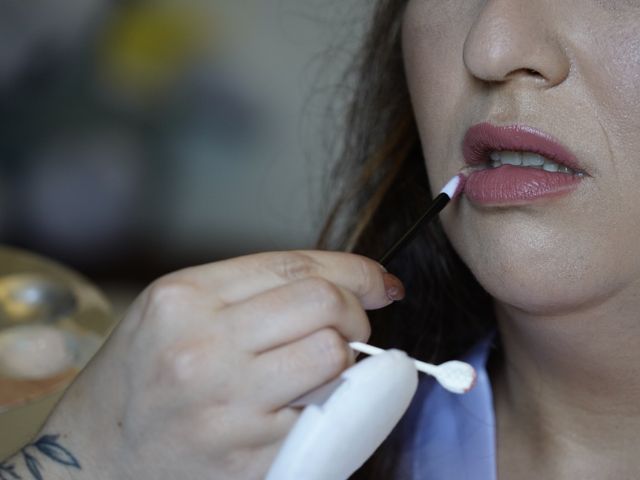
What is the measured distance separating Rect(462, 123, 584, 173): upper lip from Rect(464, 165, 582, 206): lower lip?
1 centimetres

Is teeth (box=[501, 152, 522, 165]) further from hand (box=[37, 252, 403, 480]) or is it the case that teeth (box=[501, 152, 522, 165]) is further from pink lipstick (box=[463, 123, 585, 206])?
hand (box=[37, 252, 403, 480])

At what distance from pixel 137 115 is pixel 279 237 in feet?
1.57

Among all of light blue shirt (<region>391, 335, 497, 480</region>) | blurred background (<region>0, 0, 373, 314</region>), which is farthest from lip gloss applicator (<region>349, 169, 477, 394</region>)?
blurred background (<region>0, 0, 373, 314</region>)

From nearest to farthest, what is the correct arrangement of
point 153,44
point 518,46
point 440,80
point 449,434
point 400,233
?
point 518,46 < point 440,80 < point 449,434 < point 400,233 < point 153,44

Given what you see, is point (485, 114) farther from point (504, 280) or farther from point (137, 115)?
point (137, 115)

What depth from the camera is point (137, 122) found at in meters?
2.42

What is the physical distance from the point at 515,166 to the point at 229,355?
0.98 feet

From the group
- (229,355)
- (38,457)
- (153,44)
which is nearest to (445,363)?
(229,355)

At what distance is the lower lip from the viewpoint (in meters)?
0.76

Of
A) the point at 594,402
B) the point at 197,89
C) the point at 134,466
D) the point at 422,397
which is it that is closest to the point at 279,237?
the point at 197,89

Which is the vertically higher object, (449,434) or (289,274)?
(289,274)

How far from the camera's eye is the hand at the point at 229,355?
0.64 metres

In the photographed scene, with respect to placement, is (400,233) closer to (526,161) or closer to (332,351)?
(526,161)

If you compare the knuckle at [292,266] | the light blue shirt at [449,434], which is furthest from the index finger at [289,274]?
the light blue shirt at [449,434]
